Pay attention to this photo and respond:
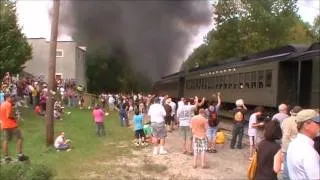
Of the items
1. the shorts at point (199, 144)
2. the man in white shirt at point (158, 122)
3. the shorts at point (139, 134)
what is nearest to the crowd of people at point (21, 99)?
the shorts at point (139, 134)

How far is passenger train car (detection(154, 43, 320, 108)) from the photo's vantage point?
1857cm

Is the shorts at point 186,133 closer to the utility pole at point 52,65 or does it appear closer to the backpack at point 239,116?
the backpack at point 239,116

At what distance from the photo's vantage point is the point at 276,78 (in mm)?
19984

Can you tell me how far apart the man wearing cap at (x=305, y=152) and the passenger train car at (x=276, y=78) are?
1245 cm

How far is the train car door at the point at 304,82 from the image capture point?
61.4 ft

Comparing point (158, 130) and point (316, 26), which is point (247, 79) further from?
point (316, 26)

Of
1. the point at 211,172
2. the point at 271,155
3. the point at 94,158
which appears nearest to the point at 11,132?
the point at 94,158

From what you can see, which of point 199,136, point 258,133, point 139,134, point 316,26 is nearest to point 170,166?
point 199,136

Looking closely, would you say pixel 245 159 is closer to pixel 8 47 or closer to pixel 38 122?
pixel 38 122

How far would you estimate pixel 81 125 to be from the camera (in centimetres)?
2631

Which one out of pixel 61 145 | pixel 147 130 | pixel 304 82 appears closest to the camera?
pixel 61 145

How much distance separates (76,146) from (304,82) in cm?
742

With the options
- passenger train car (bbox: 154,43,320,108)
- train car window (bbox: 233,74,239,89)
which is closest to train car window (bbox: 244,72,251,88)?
passenger train car (bbox: 154,43,320,108)

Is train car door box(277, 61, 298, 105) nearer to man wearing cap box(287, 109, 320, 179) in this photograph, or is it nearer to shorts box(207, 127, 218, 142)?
shorts box(207, 127, 218, 142)
